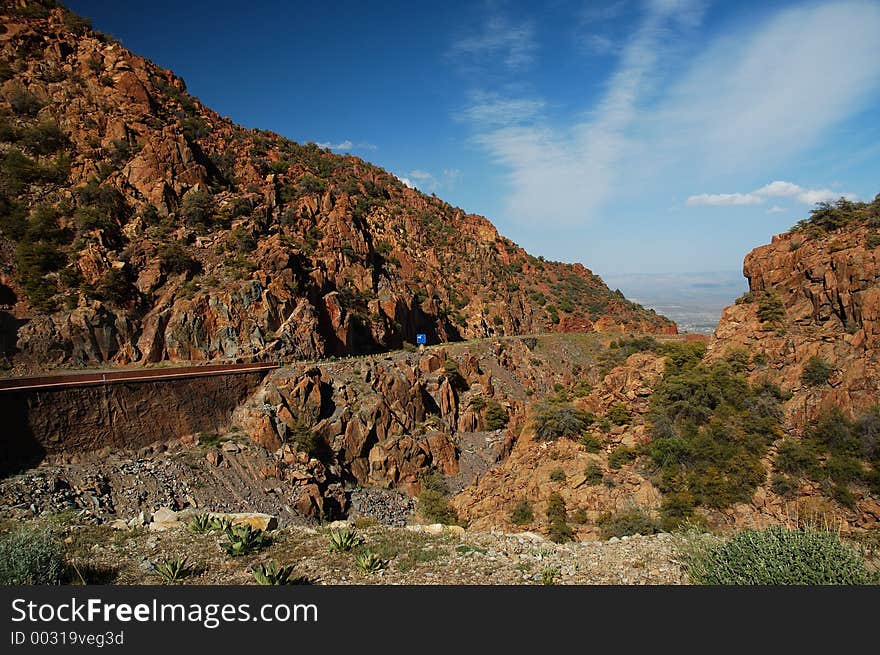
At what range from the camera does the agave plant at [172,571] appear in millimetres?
7926

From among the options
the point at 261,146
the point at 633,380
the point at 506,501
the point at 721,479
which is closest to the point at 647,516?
the point at 721,479

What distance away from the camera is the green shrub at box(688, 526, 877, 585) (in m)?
6.35

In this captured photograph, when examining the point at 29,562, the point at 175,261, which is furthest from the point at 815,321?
the point at 175,261

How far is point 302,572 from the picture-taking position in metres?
8.42

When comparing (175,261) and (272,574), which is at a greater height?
(175,261)

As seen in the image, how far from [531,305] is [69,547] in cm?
4754

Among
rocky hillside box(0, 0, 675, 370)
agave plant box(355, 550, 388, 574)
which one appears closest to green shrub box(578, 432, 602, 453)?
agave plant box(355, 550, 388, 574)

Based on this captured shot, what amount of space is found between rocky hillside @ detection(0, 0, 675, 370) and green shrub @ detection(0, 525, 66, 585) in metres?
16.9

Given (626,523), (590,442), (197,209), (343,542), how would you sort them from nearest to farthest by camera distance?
(343,542)
(626,523)
(590,442)
(197,209)

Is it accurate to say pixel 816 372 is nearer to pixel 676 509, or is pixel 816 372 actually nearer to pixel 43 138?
pixel 676 509

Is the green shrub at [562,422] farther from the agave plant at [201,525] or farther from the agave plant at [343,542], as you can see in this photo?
the agave plant at [201,525]

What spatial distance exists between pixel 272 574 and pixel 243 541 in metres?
1.76

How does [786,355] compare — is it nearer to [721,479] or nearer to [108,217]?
[721,479]

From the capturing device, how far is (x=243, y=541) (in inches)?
360
